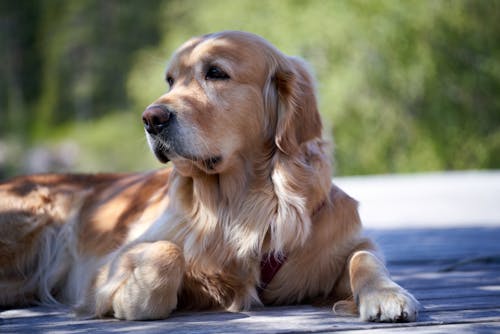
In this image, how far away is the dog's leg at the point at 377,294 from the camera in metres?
2.42

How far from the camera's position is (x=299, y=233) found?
9.44ft

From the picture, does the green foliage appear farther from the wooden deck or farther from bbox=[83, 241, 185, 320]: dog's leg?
bbox=[83, 241, 185, 320]: dog's leg

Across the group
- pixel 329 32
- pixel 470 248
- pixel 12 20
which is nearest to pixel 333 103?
pixel 329 32

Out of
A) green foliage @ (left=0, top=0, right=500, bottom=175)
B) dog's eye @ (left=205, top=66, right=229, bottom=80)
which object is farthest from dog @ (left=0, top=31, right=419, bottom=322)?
green foliage @ (left=0, top=0, right=500, bottom=175)

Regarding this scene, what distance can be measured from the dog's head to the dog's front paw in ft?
2.57

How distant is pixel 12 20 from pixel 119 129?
7.18 metres

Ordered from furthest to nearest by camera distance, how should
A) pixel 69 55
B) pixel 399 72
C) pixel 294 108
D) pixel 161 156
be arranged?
pixel 69 55 < pixel 399 72 < pixel 294 108 < pixel 161 156

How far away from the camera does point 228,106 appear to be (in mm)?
2926

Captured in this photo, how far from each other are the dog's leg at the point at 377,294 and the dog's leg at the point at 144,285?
0.76m

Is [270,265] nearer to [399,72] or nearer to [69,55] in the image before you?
[399,72]

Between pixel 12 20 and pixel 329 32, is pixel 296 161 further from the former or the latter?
pixel 12 20

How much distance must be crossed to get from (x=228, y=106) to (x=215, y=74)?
0.17 metres

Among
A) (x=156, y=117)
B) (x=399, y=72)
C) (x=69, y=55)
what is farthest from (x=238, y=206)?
(x=69, y=55)

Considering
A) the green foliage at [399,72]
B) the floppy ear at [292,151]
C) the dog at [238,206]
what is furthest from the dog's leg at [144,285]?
the green foliage at [399,72]
